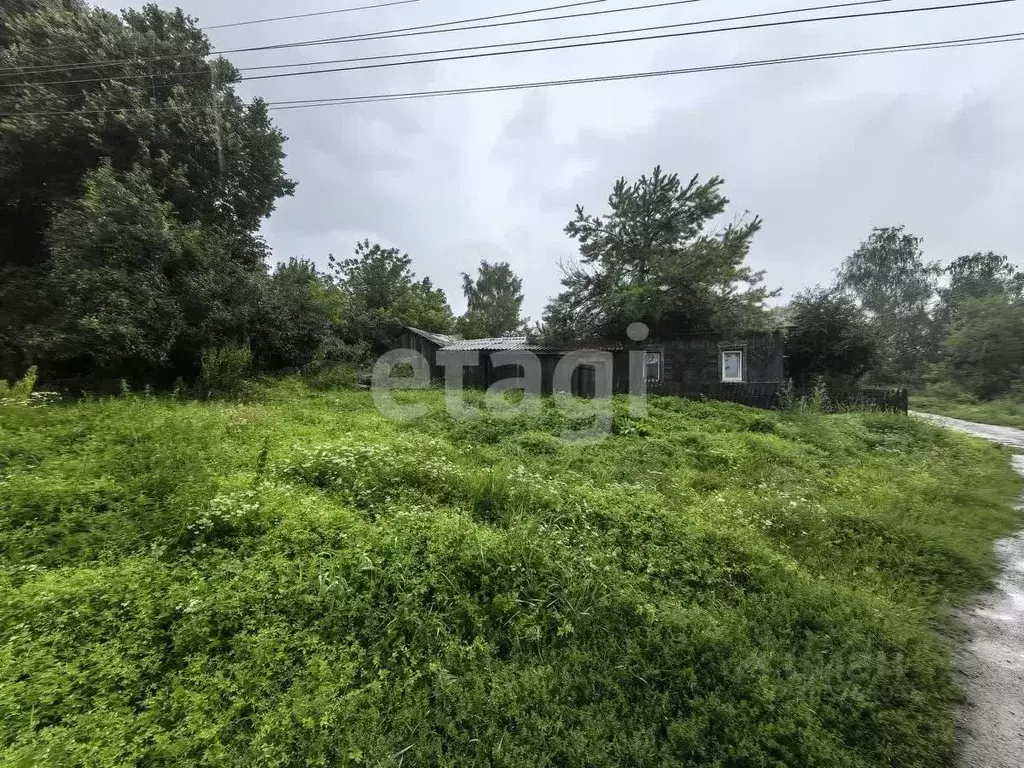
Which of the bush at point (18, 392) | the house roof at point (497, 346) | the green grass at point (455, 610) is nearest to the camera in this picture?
the green grass at point (455, 610)

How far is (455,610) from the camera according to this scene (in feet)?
8.82

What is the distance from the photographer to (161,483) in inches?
152

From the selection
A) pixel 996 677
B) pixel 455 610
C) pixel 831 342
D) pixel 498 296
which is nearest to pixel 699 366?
pixel 831 342

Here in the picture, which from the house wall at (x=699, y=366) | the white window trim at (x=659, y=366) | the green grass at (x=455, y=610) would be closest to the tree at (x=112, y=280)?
the green grass at (x=455, y=610)

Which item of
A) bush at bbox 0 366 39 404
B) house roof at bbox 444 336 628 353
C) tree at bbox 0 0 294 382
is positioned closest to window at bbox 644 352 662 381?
house roof at bbox 444 336 628 353

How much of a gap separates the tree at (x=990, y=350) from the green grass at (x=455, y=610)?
19.6 m

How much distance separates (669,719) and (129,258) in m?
13.0

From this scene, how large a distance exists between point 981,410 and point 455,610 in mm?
21317

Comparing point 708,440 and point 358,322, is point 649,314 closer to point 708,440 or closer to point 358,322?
point 708,440

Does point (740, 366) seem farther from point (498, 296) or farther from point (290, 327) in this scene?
point (498, 296)

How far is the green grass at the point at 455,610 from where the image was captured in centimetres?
194

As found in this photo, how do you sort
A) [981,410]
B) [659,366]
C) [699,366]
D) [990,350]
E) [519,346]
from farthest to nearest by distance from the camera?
[990,350], [519,346], [981,410], [659,366], [699,366]

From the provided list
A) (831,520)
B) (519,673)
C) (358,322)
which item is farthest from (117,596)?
(358,322)

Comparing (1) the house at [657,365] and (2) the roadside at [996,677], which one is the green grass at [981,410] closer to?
(1) the house at [657,365]
